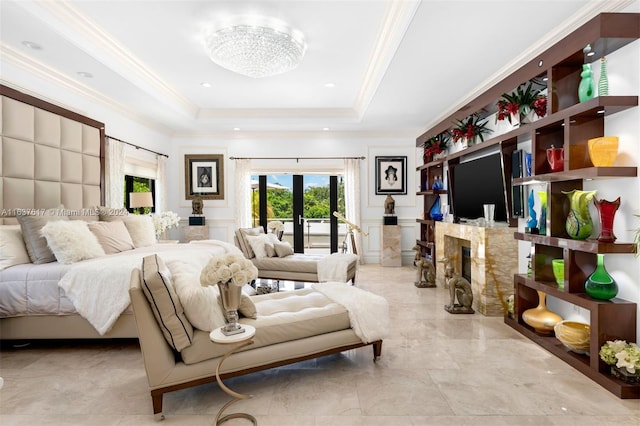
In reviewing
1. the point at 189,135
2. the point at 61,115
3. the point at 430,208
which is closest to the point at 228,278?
the point at 61,115

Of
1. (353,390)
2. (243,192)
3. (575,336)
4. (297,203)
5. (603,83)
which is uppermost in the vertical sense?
(603,83)

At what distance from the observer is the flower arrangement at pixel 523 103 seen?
329cm

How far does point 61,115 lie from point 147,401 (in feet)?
11.6

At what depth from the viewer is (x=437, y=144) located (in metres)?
5.96

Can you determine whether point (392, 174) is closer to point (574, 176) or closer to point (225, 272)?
point (574, 176)

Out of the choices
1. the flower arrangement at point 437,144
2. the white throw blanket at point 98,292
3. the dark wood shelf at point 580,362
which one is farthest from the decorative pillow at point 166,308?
the flower arrangement at point 437,144

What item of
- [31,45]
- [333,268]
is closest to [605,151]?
[333,268]

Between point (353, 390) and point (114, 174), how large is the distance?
4509 millimetres

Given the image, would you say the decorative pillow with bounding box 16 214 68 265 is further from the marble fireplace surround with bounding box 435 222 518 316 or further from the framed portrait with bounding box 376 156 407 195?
the framed portrait with bounding box 376 156 407 195

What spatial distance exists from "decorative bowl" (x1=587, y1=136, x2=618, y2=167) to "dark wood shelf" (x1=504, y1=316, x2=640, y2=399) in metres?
1.40

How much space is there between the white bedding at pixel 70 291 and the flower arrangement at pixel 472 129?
424 cm

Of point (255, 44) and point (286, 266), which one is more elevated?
point (255, 44)

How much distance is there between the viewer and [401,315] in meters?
3.81

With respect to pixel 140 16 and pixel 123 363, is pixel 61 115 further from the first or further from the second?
pixel 123 363
